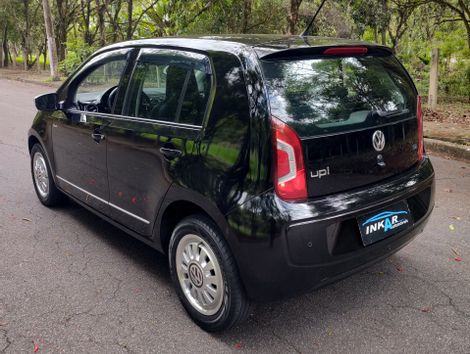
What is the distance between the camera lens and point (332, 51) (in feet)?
9.07

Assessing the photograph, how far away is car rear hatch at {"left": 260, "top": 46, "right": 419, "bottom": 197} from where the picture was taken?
246cm

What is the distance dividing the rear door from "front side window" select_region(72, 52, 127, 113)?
26cm

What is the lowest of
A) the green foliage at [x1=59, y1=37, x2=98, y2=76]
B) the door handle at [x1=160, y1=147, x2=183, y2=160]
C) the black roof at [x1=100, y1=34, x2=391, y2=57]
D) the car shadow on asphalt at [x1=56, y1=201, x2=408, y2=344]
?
the car shadow on asphalt at [x1=56, y1=201, x2=408, y2=344]

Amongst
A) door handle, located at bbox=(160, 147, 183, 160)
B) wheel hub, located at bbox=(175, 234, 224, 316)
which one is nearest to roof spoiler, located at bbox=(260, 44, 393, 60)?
door handle, located at bbox=(160, 147, 183, 160)

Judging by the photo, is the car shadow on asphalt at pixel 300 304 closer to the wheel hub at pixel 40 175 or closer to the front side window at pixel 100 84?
the front side window at pixel 100 84

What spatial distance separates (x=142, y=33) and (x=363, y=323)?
2268 cm

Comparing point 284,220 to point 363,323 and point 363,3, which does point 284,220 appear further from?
point 363,3

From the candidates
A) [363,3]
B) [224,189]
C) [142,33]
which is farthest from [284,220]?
[142,33]

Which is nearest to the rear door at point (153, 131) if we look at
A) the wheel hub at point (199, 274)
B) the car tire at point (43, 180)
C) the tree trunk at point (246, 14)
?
the wheel hub at point (199, 274)

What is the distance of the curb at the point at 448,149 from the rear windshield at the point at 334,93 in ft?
13.8

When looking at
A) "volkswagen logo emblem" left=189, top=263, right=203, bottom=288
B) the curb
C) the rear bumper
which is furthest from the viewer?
the curb

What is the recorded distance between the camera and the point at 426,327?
277cm

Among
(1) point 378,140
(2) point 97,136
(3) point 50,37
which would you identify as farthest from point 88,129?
(3) point 50,37

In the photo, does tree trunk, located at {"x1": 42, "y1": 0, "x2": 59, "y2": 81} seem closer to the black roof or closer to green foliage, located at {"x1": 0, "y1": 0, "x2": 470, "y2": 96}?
green foliage, located at {"x1": 0, "y1": 0, "x2": 470, "y2": 96}
